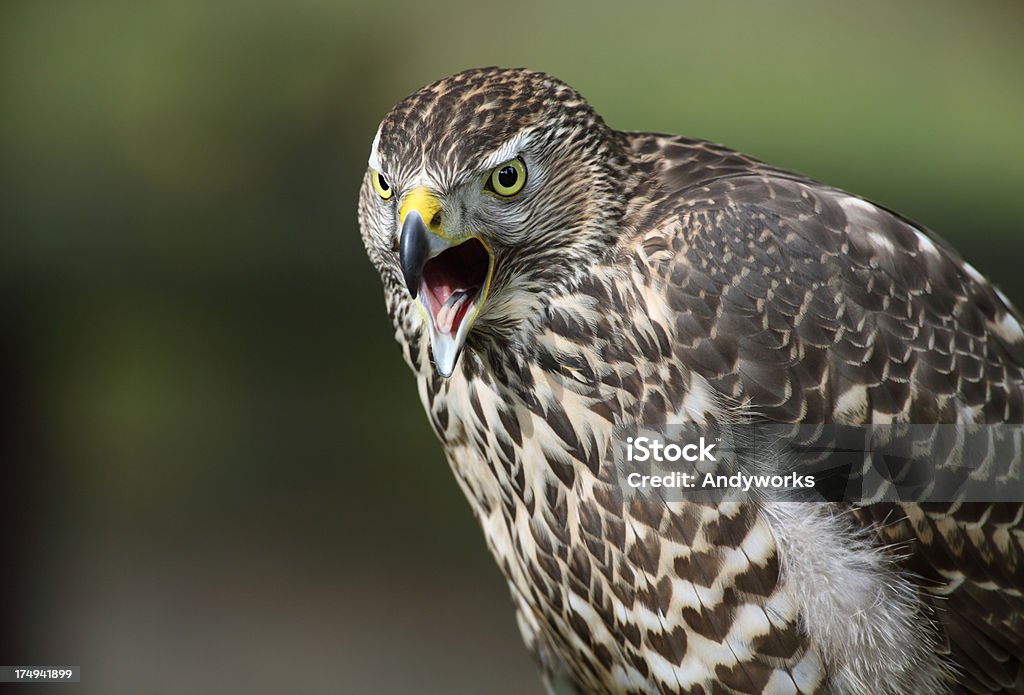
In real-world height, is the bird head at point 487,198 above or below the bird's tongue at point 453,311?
above

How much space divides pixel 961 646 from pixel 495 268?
1.99 feet

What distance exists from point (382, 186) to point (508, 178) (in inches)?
4.6

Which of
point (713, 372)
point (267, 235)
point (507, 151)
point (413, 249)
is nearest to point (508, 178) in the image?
point (507, 151)

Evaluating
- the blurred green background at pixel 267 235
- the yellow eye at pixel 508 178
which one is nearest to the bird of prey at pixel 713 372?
the yellow eye at pixel 508 178

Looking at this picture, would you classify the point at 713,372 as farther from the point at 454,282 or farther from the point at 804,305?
the point at 454,282

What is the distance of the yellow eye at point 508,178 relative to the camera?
931 millimetres

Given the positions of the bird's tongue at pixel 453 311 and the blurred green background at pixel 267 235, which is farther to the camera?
the blurred green background at pixel 267 235

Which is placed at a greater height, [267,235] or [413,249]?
[413,249]

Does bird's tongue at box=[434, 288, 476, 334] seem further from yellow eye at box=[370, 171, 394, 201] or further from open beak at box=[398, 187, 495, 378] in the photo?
yellow eye at box=[370, 171, 394, 201]

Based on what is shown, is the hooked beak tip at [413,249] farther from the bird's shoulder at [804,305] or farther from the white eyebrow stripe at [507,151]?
the bird's shoulder at [804,305]

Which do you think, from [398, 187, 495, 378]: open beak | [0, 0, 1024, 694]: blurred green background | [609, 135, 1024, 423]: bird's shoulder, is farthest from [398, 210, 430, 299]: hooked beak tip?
[0, 0, 1024, 694]: blurred green background

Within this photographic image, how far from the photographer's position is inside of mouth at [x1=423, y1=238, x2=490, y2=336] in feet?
3.10

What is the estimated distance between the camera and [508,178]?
94 centimetres

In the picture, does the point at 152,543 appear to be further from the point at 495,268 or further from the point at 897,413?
the point at 897,413
